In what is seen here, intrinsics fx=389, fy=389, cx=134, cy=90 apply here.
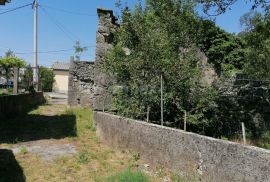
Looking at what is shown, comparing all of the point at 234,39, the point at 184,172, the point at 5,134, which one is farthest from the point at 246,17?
the point at 184,172

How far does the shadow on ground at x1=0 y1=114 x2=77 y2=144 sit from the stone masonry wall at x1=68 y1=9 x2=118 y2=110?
128 cm

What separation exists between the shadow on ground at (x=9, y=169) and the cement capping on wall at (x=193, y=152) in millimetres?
2596

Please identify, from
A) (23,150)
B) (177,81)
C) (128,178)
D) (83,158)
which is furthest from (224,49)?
(128,178)

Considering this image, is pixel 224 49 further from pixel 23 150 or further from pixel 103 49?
pixel 23 150

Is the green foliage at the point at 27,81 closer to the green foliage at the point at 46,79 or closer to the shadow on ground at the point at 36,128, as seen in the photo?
the shadow on ground at the point at 36,128

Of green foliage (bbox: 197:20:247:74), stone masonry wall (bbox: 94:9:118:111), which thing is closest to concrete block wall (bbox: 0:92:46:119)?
stone masonry wall (bbox: 94:9:118:111)

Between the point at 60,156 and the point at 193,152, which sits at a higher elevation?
the point at 193,152

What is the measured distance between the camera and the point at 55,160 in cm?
849

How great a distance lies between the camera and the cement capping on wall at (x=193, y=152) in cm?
525

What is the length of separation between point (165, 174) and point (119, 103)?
4413 millimetres

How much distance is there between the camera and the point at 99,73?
1354cm

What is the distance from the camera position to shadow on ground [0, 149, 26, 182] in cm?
688

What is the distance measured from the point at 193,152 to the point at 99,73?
7438 millimetres

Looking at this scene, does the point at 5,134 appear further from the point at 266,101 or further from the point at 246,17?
the point at 246,17
